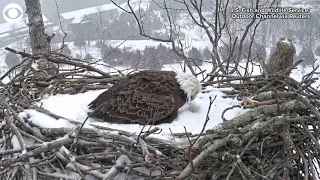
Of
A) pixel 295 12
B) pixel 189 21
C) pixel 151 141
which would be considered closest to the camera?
pixel 151 141

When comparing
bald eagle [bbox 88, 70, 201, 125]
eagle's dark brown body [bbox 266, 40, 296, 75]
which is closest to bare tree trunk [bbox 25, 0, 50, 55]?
bald eagle [bbox 88, 70, 201, 125]

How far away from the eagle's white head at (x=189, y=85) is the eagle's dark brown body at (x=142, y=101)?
4 cm

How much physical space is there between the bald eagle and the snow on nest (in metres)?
0.08

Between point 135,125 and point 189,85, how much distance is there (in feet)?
1.81

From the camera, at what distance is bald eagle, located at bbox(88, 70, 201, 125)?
2.46m

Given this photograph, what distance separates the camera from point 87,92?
3141 millimetres

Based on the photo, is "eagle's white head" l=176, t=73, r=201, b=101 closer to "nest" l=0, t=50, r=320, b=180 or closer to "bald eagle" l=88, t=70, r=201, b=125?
"bald eagle" l=88, t=70, r=201, b=125

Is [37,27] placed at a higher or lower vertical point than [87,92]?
higher

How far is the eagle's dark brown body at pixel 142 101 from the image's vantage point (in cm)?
246

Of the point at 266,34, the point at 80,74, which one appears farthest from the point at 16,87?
the point at 266,34

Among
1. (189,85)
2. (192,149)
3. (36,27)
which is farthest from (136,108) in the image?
(36,27)

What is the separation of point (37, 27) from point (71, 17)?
7358 mm

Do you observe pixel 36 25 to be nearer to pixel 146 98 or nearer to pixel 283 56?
pixel 146 98

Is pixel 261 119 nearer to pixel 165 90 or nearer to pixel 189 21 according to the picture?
pixel 165 90
